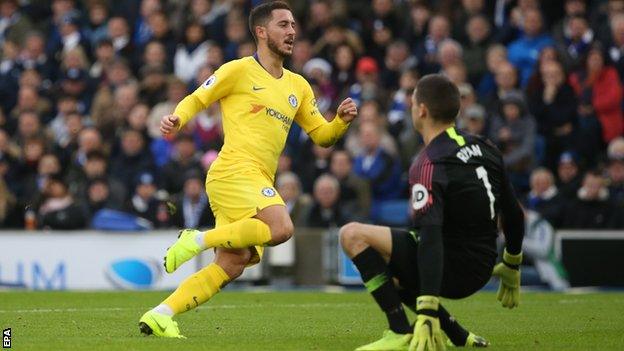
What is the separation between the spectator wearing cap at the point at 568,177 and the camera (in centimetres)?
1700

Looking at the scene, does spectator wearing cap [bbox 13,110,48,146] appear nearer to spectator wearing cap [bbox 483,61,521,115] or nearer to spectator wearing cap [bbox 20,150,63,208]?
spectator wearing cap [bbox 20,150,63,208]

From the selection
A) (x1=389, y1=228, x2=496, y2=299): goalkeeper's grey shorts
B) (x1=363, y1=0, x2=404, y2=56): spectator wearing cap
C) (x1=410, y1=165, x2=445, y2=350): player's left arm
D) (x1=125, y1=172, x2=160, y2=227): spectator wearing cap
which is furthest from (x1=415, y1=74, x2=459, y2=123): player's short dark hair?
(x1=363, y1=0, x2=404, y2=56): spectator wearing cap

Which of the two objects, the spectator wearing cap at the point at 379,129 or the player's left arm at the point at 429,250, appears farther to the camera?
the spectator wearing cap at the point at 379,129

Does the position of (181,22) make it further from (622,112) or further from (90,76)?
(622,112)

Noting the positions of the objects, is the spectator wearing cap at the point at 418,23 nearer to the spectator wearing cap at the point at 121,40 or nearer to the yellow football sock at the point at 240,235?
the spectator wearing cap at the point at 121,40

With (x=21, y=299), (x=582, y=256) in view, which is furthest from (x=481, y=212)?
(x=582, y=256)

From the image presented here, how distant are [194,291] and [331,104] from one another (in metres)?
9.81

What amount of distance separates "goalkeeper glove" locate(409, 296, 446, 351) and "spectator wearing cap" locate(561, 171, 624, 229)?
942cm

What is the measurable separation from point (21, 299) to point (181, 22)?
28.9 feet

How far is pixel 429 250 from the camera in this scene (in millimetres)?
7645

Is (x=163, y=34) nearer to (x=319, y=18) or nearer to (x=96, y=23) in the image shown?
(x=96, y=23)

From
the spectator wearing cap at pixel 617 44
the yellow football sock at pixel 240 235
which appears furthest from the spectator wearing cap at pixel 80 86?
the yellow football sock at pixel 240 235

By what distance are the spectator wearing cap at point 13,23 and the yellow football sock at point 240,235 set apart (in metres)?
14.4

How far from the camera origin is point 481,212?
8.01 metres
